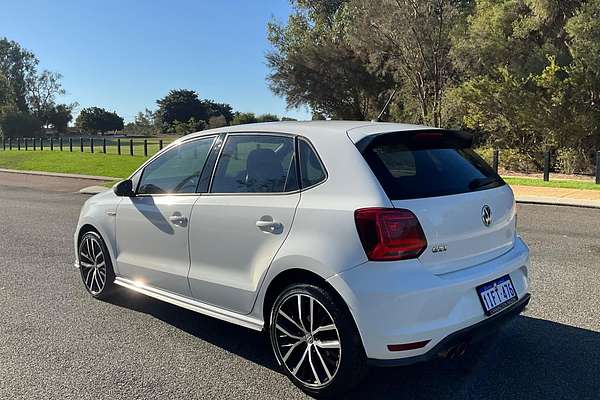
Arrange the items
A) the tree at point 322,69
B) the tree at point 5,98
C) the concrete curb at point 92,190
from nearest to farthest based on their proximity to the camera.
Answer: the concrete curb at point 92,190 < the tree at point 322,69 < the tree at point 5,98

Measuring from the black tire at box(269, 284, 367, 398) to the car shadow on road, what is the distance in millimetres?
213

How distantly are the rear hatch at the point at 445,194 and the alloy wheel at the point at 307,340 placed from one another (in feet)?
2.27

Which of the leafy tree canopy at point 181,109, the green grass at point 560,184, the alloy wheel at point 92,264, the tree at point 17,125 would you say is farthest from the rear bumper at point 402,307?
the leafy tree canopy at point 181,109

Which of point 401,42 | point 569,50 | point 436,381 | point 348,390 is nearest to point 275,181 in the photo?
point 348,390

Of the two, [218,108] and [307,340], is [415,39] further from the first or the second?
[218,108]

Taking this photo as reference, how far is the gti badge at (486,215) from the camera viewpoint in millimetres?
3512

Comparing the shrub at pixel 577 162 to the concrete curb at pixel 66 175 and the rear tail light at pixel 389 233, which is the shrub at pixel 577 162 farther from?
the rear tail light at pixel 389 233

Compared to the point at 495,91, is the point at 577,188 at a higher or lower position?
Result: lower

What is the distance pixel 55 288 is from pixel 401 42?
891 inches

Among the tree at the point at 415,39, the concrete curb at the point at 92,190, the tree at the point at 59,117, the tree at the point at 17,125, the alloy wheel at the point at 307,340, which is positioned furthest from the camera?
the tree at the point at 59,117

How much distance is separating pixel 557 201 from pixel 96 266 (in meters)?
10.4

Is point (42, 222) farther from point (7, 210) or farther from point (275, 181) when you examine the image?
point (275, 181)

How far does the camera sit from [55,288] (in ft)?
18.9

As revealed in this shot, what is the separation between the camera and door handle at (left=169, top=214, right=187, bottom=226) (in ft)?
13.6
